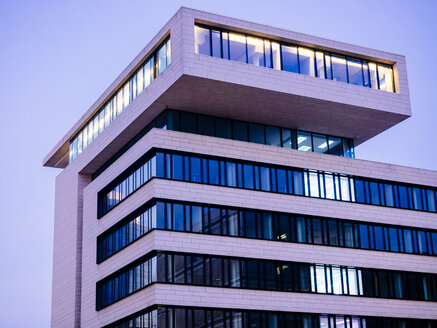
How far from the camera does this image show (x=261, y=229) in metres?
55.4

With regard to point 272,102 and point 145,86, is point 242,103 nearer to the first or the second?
point 272,102

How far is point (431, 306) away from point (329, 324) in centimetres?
965

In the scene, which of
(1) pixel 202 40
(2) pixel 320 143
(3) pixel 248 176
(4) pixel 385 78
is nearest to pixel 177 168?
(3) pixel 248 176

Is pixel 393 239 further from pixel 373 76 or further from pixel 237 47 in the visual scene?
pixel 237 47

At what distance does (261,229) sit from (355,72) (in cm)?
1472

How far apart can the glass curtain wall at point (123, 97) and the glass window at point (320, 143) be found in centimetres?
1409

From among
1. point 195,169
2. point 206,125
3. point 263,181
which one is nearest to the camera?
point 195,169

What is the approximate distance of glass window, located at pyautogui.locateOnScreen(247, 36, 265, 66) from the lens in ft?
183

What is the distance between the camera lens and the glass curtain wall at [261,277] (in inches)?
2034

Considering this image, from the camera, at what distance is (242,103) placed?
56.0m

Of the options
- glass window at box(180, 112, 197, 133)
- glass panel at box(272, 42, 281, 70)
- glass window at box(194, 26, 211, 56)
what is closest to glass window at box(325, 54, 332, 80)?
glass panel at box(272, 42, 281, 70)

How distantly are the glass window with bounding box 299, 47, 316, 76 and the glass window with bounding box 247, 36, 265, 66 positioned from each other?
3.37 meters

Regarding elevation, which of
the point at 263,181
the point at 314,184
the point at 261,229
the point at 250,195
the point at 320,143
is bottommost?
the point at 261,229

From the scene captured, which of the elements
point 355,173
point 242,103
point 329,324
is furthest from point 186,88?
point 329,324
